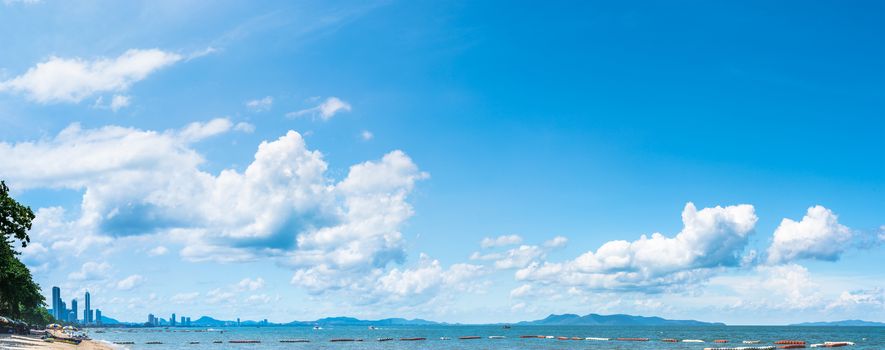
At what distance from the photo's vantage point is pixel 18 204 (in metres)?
47.6

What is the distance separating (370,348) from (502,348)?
30.1 meters

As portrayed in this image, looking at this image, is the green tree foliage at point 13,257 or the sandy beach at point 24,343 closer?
the green tree foliage at point 13,257

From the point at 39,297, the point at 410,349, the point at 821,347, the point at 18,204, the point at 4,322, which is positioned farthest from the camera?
the point at 410,349

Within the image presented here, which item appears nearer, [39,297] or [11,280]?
[11,280]

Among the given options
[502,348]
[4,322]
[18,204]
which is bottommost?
[502,348]

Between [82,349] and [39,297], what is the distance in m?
19.3

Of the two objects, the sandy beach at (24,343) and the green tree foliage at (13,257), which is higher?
the green tree foliage at (13,257)

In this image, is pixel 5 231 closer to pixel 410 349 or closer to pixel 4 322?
pixel 4 322

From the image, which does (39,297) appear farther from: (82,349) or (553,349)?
(553,349)

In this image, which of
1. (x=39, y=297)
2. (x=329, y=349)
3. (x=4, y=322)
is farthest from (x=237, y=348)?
(x=4, y=322)

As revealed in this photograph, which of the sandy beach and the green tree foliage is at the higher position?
the green tree foliage

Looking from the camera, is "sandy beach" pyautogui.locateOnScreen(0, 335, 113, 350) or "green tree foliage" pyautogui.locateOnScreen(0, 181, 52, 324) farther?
"sandy beach" pyautogui.locateOnScreen(0, 335, 113, 350)

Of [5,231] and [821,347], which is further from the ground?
[5,231]

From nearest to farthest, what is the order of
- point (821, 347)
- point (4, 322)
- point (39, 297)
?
point (4, 322), point (39, 297), point (821, 347)
